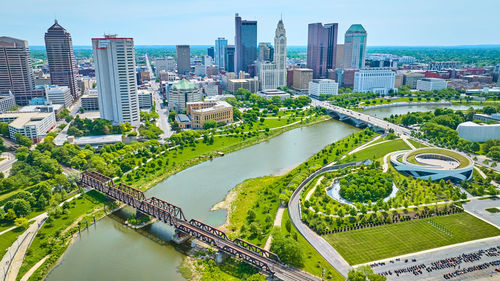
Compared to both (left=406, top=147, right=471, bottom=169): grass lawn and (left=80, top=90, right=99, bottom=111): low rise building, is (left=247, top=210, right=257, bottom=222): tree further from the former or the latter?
(left=80, top=90, right=99, bottom=111): low rise building

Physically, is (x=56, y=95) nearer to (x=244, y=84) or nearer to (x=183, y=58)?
(x=244, y=84)

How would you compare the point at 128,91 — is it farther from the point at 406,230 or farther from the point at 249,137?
the point at 406,230

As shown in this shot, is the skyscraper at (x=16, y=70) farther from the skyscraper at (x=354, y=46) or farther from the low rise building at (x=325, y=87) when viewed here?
the skyscraper at (x=354, y=46)

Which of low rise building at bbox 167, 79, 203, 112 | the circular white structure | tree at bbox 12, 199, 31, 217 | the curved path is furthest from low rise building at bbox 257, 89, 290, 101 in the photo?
tree at bbox 12, 199, 31, 217

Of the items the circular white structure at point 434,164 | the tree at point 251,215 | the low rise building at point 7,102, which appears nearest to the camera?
the tree at point 251,215

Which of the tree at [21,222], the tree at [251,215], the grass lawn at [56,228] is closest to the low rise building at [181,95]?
the grass lawn at [56,228]
